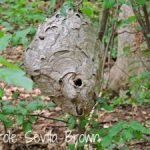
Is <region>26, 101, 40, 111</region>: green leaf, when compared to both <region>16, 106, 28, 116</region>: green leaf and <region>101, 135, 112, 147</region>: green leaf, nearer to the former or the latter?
<region>16, 106, 28, 116</region>: green leaf

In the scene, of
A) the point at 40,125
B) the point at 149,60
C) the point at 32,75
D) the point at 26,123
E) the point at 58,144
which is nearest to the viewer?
the point at 32,75

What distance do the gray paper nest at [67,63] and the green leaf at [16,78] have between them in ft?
3.11

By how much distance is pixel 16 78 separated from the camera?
2.81 feet

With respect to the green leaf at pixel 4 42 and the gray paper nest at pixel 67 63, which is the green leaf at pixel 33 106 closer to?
the gray paper nest at pixel 67 63

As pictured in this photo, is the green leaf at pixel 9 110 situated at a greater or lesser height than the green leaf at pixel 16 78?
greater

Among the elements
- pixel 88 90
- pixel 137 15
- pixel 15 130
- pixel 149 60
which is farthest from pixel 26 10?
pixel 149 60

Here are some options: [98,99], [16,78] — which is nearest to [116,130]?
[98,99]

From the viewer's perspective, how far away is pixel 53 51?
6.42 feet

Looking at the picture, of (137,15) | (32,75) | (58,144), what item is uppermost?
(137,15)

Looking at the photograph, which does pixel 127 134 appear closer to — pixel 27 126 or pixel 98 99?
pixel 98 99

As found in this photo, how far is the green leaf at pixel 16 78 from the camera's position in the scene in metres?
0.85

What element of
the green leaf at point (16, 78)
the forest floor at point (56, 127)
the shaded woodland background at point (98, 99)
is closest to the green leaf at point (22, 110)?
the shaded woodland background at point (98, 99)

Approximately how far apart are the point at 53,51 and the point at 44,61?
62 millimetres

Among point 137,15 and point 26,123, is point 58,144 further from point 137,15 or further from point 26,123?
point 137,15
